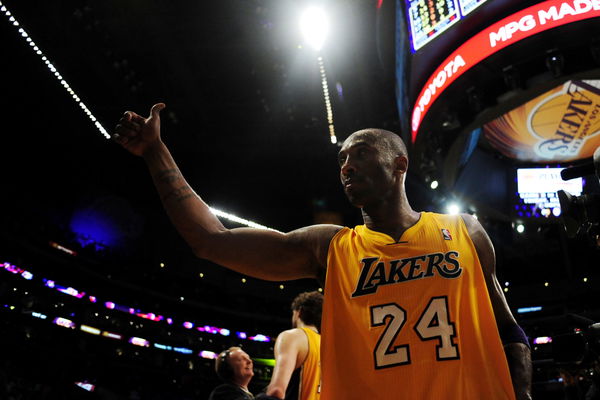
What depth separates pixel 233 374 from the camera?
4.25 metres

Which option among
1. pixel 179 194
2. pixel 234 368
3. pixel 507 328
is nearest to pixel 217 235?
pixel 179 194

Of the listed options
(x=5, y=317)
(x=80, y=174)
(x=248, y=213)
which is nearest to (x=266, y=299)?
(x=248, y=213)

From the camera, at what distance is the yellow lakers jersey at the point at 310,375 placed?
145 inches

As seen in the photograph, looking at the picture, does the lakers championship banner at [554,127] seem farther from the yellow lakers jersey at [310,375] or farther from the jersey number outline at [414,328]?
the jersey number outline at [414,328]

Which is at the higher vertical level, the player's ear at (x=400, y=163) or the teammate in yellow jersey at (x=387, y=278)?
the player's ear at (x=400, y=163)

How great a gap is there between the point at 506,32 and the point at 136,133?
5.04 m

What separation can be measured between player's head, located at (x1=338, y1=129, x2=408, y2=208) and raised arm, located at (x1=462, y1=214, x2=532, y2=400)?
326mm

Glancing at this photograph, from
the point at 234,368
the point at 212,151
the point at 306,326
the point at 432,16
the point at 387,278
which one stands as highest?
the point at 212,151

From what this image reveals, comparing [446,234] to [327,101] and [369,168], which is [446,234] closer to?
[369,168]

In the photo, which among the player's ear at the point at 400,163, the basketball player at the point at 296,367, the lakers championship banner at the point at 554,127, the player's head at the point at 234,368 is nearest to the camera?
the player's ear at the point at 400,163

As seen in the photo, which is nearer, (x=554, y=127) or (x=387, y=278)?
(x=387, y=278)

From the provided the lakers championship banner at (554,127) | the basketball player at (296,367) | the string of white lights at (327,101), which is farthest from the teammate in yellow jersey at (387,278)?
the string of white lights at (327,101)

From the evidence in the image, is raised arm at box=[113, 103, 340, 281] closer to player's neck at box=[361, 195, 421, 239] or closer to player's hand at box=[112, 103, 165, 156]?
player's hand at box=[112, 103, 165, 156]

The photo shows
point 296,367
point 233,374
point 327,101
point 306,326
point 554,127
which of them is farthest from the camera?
point 327,101
